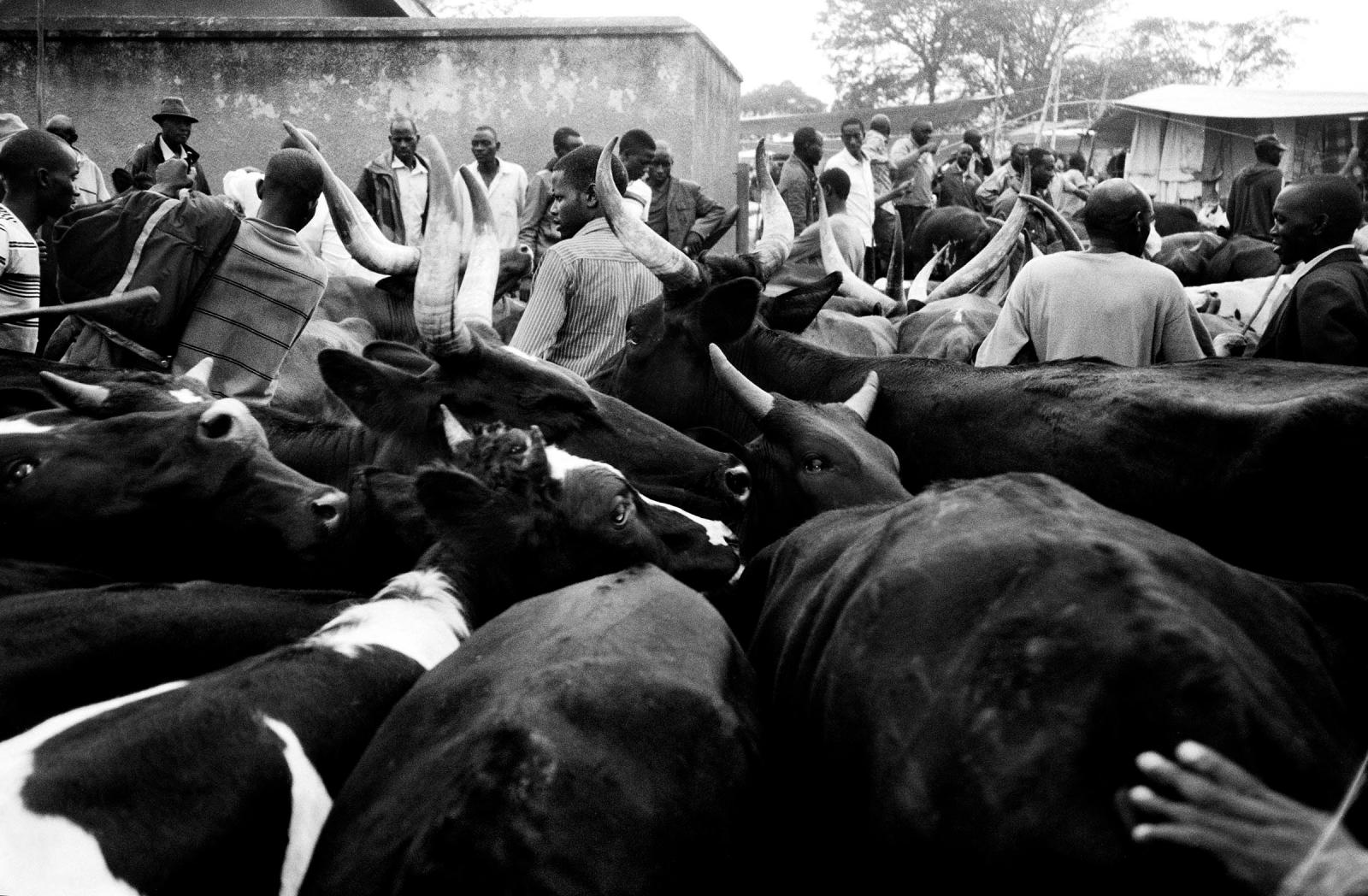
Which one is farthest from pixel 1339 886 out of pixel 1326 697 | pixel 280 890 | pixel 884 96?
pixel 884 96

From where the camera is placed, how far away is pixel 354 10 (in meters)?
20.0

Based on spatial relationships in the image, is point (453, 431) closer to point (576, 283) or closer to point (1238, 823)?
point (576, 283)

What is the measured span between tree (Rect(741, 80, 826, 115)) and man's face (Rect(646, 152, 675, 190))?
153 ft

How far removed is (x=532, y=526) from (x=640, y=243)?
7.86ft

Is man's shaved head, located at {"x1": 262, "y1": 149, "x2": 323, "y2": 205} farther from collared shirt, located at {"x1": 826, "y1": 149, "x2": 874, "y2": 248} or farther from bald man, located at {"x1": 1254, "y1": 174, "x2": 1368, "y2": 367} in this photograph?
Answer: collared shirt, located at {"x1": 826, "y1": 149, "x2": 874, "y2": 248}

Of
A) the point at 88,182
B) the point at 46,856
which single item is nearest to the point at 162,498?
the point at 46,856

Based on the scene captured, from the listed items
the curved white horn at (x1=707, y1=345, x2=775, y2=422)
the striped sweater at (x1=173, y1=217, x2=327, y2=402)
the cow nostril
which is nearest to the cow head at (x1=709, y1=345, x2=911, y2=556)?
the curved white horn at (x1=707, y1=345, x2=775, y2=422)

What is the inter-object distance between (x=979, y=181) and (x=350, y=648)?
18.7 meters

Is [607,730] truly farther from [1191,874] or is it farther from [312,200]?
[312,200]

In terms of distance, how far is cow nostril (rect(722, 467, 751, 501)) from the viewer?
4434 mm

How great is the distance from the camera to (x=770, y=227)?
23.5 feet

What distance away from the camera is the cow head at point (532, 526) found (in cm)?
365

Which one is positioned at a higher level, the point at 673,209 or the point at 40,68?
the point at 40,68

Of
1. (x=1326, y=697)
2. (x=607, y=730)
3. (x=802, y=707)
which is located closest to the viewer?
(x=1326, y=697)
